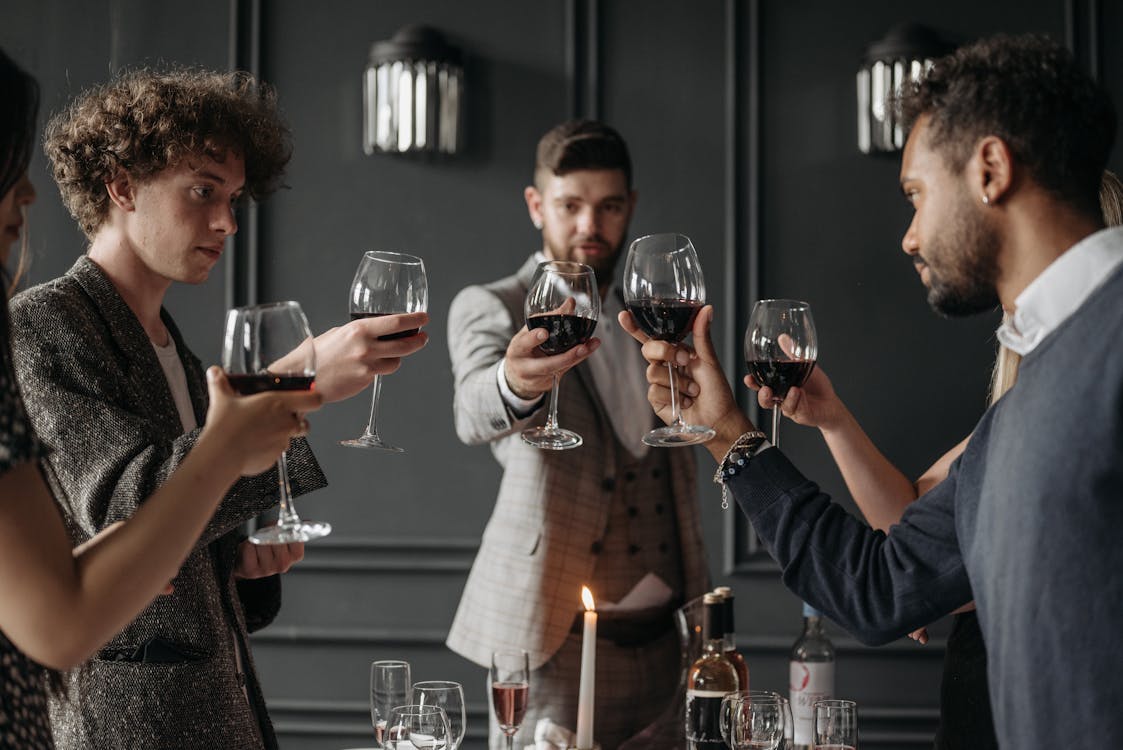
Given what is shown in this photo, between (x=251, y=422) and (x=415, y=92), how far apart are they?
2315mm

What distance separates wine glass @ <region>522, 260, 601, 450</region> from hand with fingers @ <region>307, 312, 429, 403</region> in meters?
0.17

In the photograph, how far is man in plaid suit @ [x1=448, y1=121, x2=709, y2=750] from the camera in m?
2.55

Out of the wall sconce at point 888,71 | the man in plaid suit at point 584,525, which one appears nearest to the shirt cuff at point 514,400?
the man in plaid suit at point 584,525

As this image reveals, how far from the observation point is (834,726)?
1.46m

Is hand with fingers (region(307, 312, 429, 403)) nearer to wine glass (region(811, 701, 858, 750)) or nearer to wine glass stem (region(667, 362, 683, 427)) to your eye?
wine glass stem (region(667, 362, 683, 427))

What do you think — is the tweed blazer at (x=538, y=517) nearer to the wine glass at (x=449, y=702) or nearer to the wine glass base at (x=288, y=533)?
the wine glass at (x=449, y=702)

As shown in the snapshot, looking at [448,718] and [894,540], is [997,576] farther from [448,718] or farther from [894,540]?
[448,718]

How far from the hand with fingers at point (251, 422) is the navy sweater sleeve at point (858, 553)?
71 cm

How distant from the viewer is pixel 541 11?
3.39 meters

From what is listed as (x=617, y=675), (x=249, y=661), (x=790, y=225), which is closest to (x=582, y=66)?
(x=790, y=225)

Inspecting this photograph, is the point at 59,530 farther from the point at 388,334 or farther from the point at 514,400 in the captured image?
the point at 514,400

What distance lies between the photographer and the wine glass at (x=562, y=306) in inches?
65.6

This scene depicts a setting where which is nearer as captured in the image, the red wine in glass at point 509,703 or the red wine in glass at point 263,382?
the red wine in glass at point 263,382

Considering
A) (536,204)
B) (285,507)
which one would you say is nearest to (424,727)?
(285,507)
